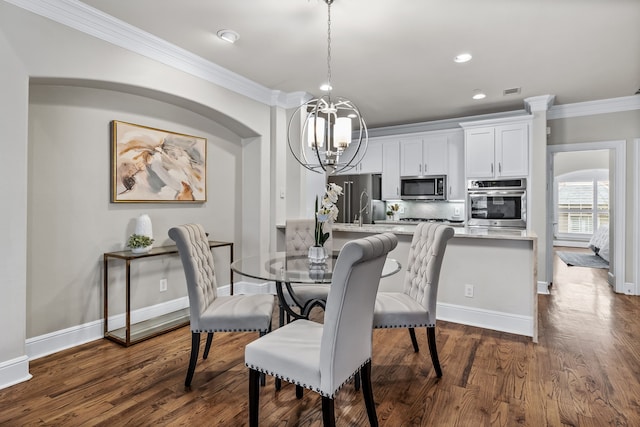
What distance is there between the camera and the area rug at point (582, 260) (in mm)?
6362

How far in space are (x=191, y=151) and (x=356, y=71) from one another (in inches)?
76.1

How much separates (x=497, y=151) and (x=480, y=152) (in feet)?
0.71

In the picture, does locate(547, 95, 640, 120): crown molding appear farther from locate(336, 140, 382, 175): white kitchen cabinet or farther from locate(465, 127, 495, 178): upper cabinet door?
locate(336, 140, 382, 175): white kitchen cabinet

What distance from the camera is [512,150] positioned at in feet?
15.5

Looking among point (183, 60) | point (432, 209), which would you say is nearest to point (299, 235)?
point (183, 60)

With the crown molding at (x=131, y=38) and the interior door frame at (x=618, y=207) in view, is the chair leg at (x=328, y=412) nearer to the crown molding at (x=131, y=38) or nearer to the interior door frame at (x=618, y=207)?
the crown molding at (x=131, y=38)

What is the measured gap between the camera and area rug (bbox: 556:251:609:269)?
6362mm

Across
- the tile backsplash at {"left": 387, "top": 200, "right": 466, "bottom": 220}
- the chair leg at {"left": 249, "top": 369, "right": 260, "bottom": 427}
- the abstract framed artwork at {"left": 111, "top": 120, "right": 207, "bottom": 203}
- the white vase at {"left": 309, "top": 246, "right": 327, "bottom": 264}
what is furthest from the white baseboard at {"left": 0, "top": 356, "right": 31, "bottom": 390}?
the tile backsplash at {"left": 387, "top": 200, "right": 466, "bottom": 220}

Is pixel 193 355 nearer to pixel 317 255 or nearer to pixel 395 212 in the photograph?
pixel 317 255

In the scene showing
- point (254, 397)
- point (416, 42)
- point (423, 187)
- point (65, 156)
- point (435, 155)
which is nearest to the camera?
point (254, 397)

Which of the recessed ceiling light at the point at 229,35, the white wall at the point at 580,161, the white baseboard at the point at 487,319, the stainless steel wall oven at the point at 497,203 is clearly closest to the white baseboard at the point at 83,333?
the recessed ceiling light at the point at 229,35

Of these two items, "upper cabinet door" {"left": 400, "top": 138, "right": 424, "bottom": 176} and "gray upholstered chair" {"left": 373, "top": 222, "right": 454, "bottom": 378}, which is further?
"upper cabinet door" {"left": 400, "top": 138, "right": 424, "bottom": 176}

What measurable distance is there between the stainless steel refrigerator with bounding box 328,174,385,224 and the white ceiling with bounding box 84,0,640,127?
1940mm

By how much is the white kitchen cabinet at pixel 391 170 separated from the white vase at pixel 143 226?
155 inches
